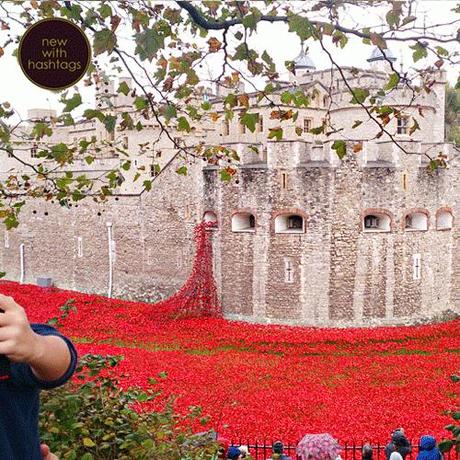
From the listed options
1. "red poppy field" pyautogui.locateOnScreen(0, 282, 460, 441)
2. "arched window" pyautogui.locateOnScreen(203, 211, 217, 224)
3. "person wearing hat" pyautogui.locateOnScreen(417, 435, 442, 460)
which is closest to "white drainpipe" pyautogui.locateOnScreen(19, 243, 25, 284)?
"red poppy field" pyautogui.locateOnScreen(0, 282, 460, 441)

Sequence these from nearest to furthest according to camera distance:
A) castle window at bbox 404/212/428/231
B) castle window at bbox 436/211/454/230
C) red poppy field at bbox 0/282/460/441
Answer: red poppy field at bbox 0/282/460/441, castle window at bbox 404/212/428/231, castle window at bbox 436/211/454/230

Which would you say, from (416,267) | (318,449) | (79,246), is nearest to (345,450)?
(318,449)

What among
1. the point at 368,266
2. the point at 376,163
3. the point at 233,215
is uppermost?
the point at 376,163

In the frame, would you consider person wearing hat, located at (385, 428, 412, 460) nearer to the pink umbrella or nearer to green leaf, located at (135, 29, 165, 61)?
the pink umbrella

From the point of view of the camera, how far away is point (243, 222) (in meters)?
20.0

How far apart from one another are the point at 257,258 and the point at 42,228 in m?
12.4

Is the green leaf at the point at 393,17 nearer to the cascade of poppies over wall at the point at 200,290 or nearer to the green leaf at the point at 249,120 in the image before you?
the green leaf at the point at 249,120

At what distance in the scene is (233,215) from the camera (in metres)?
19.6

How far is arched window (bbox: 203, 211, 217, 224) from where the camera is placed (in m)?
20.3

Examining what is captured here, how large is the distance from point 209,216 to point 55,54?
17012 millimetres

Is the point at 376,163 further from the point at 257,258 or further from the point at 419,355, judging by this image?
the point at 419,355

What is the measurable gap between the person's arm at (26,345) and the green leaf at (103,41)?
8.59ft

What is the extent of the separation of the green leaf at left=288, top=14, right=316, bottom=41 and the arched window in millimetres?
16225

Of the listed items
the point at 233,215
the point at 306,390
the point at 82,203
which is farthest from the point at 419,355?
the point at 82,203
